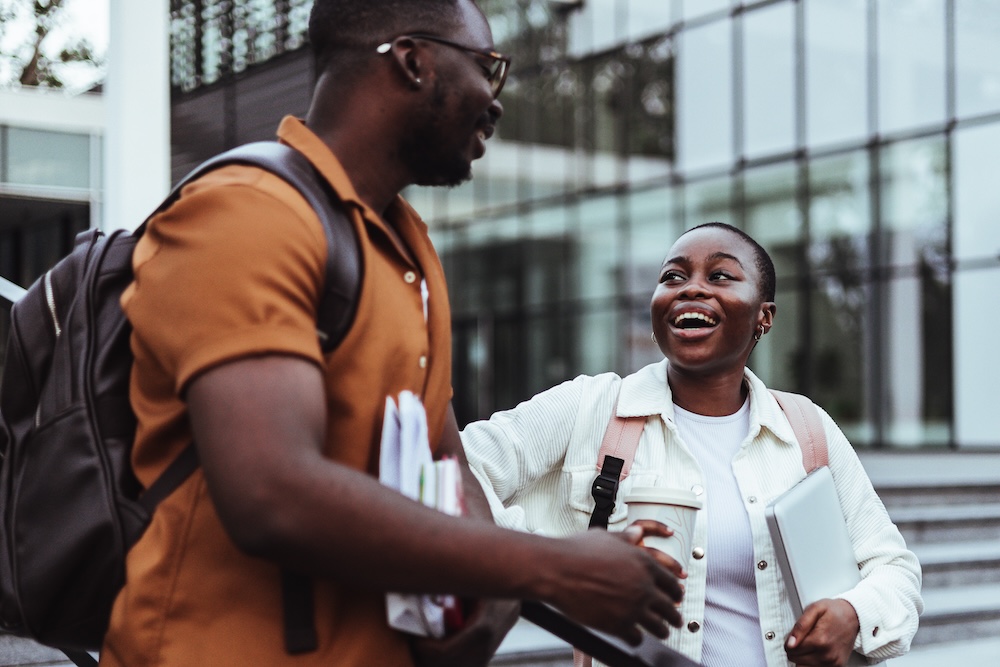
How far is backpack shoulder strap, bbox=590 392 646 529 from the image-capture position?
223 centimetres

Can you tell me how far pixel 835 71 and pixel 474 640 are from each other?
16.5 m

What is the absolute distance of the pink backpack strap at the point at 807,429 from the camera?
2.36 meters

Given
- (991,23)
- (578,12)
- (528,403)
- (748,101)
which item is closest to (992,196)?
(991,23)

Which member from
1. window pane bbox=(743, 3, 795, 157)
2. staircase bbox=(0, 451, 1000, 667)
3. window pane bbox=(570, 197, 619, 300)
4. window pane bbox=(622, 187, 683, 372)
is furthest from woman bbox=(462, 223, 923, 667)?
window pane bbox=(570, 197, 619, 300)

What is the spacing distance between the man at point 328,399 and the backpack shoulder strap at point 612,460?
2.28 ft

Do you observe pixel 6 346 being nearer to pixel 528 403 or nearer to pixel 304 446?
pixel 304 446

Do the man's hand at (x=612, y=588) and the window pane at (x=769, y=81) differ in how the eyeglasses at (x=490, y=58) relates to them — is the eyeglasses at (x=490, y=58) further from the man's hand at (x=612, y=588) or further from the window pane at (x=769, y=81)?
the window pane at (x=769, y=81)

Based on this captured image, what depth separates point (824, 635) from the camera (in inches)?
80.0

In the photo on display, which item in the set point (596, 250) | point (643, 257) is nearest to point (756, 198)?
point (643, 257)

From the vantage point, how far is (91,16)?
826cm

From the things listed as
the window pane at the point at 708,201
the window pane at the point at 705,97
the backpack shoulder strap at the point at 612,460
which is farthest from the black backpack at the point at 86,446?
the window pane at the point at 705,97

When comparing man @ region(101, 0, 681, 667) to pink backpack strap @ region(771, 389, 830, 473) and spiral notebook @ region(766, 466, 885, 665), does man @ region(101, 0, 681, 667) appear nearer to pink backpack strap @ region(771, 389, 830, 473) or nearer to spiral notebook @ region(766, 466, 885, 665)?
spiral notebook @ region(766, 466, 885, 665)

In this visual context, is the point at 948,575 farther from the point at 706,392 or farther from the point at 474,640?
the point at 474,640

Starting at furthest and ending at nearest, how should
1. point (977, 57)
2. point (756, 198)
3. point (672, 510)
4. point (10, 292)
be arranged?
point (756, 198)
point (977, 57)
point (672, 510)
point (10, 292)
